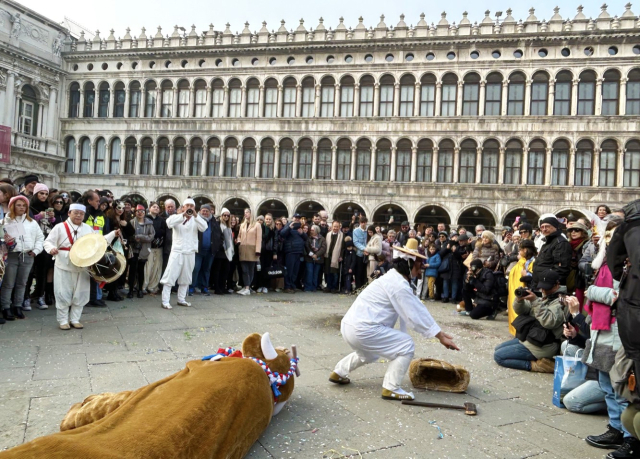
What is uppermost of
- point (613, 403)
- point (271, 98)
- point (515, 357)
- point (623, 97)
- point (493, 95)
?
point (271, 98)

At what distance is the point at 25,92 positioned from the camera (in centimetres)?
3188

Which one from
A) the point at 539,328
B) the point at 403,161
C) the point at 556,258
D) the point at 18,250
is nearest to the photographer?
the point at 539,328

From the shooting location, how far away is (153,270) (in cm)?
1085

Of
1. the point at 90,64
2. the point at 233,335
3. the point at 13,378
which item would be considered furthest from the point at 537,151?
the point at 90,64

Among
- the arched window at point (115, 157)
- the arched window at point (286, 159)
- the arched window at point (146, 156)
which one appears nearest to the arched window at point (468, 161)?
the arched window at point (286, 159)

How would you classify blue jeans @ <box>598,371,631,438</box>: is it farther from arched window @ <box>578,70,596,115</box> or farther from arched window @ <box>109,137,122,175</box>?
arched window @ <box>109,137,122,175</box>

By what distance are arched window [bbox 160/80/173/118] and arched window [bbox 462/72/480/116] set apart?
65.2ft

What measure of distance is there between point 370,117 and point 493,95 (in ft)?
24.6

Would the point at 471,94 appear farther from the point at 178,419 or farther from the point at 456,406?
the point at 178,419

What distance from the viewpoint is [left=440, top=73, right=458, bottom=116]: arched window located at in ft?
94.9

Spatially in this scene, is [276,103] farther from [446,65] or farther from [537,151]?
[537,151]

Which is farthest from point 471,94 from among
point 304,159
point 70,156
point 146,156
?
point 70,156

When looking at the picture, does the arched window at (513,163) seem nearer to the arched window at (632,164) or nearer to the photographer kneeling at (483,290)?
the arched window at (632,164)

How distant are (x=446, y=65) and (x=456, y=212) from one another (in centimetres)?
914
